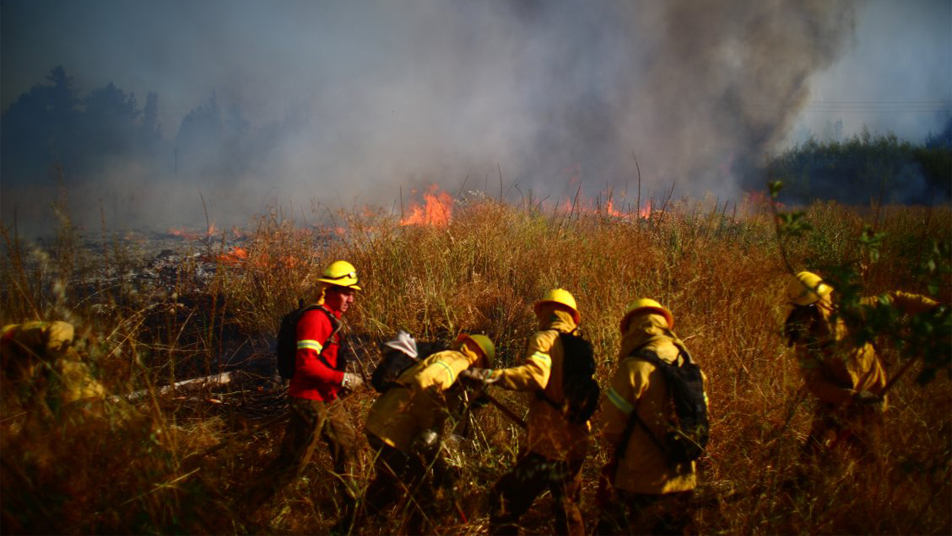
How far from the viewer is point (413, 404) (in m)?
3.33

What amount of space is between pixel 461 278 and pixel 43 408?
4102 millimetres

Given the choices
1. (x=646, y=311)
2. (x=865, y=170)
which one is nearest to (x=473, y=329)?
(x=646, y=311)

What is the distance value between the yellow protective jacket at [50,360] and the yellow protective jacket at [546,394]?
8.27ft

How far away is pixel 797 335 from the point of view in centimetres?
366

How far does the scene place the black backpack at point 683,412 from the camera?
2746 millimetres

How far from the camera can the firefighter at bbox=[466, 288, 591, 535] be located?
308cm

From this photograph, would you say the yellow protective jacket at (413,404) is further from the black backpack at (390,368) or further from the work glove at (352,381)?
the work glove at (352,381)

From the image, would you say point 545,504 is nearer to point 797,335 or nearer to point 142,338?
point 797,335

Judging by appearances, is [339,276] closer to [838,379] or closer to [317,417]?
[317,417]

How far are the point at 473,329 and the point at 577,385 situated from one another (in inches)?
96.3

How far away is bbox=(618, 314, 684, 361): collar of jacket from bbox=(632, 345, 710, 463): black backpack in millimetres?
173

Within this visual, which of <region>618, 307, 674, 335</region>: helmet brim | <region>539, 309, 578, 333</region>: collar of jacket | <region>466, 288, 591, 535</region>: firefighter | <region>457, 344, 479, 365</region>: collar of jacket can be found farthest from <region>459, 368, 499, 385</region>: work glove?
<region>618, 307, 674, 335</region>: helmet brim

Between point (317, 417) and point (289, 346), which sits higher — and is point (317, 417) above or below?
below


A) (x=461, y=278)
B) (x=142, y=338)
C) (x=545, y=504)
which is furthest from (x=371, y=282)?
(x=545, y=504)
